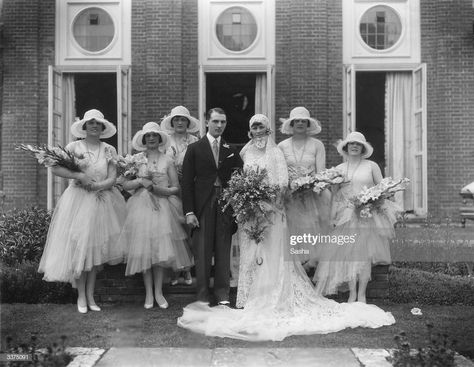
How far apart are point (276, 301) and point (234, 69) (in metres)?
4.77

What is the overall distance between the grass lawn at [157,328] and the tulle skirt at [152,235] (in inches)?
19.6

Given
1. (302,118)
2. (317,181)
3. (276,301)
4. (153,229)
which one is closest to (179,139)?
(153,229)

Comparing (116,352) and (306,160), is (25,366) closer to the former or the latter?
(116,352)

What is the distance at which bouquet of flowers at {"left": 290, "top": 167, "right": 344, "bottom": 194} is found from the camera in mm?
5801

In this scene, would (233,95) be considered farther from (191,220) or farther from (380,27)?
(191,220)

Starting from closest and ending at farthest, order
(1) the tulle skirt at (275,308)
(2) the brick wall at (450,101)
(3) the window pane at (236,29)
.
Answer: (1) the tulle skirt at (275,308)
(2) the brick wall at (450,101)
(3) the window pane at (236,29)

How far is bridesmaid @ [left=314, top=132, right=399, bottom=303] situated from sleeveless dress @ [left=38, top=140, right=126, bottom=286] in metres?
2.15

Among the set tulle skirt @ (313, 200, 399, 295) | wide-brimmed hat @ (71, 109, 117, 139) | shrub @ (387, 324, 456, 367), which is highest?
wide-brimmed hat @ (71, 109, 117, 139)

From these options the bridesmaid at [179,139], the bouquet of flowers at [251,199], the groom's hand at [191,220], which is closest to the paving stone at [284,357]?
the bouquet of flowers at [251,199]

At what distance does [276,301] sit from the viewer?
548 cm

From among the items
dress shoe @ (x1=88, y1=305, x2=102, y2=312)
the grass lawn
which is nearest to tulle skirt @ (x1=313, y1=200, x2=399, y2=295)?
the grass lawn

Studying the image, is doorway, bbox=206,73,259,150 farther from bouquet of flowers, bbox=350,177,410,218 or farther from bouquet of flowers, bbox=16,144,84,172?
bouquet of flowers, bbox=16,144,84,172

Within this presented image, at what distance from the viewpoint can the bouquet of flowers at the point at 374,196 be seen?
583 cm

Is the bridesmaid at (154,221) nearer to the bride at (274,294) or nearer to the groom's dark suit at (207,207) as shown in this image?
the groom's dark suit at (207,207)
